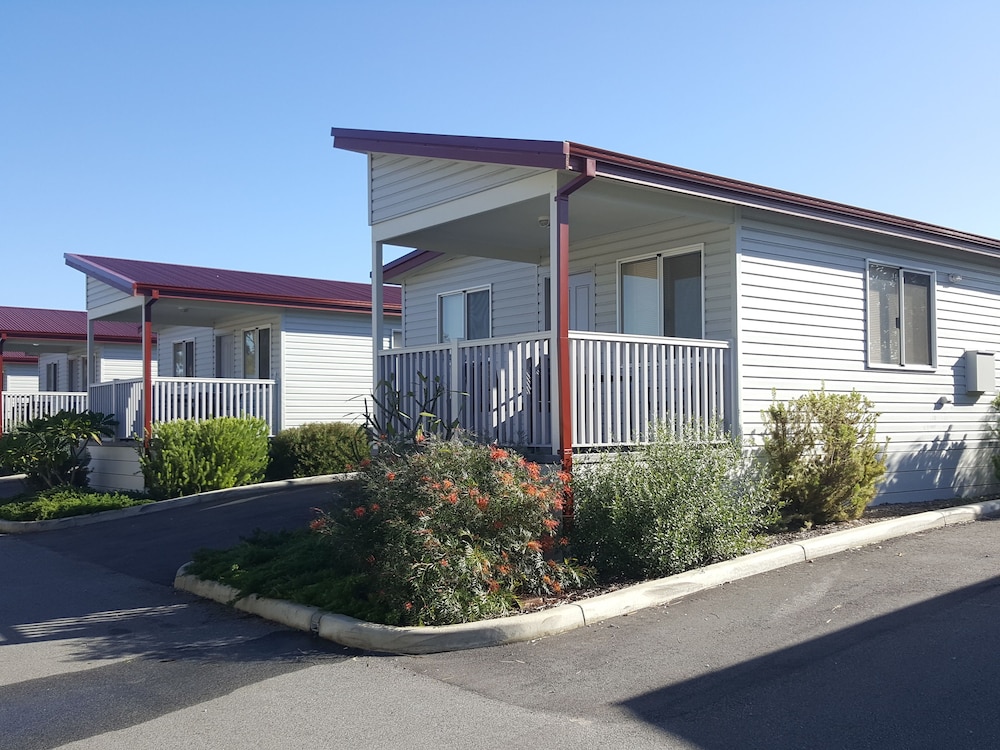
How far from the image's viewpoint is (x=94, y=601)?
8898 millimetres

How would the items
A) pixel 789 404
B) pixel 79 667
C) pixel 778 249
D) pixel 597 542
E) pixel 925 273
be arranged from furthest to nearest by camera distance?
pixel 925 273 < pixel 778 249 < pixel 789 404 < pixel 597 542 < pixel 79 667

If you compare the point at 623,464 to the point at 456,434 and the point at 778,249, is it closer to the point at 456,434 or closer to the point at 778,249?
the point at 456,434

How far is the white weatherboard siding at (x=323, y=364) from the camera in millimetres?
20484

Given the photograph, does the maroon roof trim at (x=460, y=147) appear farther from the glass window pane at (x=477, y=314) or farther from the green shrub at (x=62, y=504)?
the green shrub at (x=62, y=504)

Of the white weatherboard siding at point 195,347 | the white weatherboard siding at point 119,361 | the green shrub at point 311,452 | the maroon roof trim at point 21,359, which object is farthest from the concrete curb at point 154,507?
the maroon roof trim at point 21,359

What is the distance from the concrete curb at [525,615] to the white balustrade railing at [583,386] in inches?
64.7

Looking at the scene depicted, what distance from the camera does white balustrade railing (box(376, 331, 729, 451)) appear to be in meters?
9.61

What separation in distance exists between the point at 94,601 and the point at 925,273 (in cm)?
1136

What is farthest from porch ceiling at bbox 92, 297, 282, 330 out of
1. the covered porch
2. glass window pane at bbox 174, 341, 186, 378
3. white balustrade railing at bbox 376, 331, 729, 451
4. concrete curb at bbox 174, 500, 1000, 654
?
concrete curb at bbox 174, 500, 1000, 654

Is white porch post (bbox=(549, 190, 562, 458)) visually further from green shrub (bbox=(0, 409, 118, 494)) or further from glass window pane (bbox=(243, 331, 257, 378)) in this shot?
glass window pane (bbox=(243, 331, 257, 378))

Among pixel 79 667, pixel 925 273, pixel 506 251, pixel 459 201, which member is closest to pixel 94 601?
pixel 79 667

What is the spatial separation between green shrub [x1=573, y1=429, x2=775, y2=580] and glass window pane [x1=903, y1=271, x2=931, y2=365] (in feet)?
18.0

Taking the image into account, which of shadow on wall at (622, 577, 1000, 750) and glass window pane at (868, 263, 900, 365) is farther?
glass window pane at (868, 263, 900, 365)

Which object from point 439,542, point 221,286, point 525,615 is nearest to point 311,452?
point 221,286
